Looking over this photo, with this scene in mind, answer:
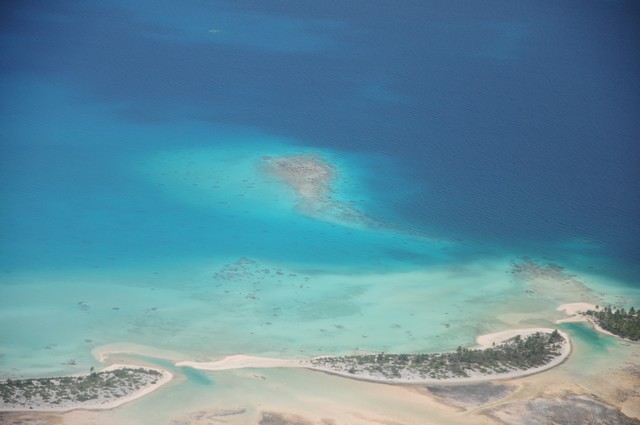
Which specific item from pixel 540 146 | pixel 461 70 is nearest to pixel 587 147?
pixel 540 146

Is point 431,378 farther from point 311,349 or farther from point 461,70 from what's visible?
point 461,70

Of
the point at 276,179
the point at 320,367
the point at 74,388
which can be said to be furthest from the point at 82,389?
the point at 276,179

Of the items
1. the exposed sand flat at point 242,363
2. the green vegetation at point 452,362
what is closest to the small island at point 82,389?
the exposed sand flat at point 242,363

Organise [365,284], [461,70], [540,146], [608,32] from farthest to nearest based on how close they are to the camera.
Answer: [608,32] < [461,70] < [540,146] < [365,284]

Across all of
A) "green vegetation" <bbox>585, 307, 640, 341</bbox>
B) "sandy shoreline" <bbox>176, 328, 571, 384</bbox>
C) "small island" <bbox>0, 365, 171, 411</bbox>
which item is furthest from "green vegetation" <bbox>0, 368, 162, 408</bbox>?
"green vegetation" <bbox>585, 307, 640, 341</bbox>

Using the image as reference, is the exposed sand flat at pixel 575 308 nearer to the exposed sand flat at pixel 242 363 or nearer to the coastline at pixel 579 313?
the coastline at pixel 579 313

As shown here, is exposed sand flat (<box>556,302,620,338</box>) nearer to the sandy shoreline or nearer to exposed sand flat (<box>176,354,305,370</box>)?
the sandy shoreline
